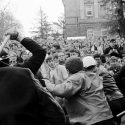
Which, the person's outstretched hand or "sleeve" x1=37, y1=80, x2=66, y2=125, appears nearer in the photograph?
"sleeve" x1=37, y1=80, x2=66, y2=125

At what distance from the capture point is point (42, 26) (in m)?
74.7

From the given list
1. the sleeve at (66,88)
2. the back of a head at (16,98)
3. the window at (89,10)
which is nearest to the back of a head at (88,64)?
the sleeve at (66,88)

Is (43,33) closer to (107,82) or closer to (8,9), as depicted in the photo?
(8,9)

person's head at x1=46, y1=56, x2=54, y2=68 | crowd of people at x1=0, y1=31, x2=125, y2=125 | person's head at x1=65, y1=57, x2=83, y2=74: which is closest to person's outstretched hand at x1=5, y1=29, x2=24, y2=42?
crowd of people at x1=0, y1=31, x2=125, y2=125

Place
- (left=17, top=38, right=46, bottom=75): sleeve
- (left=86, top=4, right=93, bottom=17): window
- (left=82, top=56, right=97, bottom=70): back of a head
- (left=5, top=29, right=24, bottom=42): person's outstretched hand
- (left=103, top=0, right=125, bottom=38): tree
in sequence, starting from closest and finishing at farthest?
1. (left=5, top=29, right=24, bottom=42): person's outstretched hand
2. (left=17, top=38, right=46, bottom=75): sleeve
3. (left=82, top=56, right=97, bottom=70): back of a head
4. (left=103, top=0, right=125, bottom=38): tree
5. (left=86, top=4, right=93, bottom=17): window

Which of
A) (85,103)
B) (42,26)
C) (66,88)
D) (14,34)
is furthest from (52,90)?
(42,26)

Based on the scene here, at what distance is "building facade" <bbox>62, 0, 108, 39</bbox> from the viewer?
56.4m

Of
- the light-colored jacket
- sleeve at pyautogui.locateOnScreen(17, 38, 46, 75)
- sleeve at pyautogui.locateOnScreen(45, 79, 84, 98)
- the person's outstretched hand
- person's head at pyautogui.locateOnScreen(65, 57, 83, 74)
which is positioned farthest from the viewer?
person's head at pyautogui.locateOnScreen(65, 57, 83, 74)

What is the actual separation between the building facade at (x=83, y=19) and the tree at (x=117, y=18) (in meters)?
15.1

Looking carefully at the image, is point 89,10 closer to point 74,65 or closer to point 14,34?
point 74,65

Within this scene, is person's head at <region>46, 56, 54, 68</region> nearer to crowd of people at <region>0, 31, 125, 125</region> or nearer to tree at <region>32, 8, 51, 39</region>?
crowd of people at <region>0, 31, 125, 125</region>

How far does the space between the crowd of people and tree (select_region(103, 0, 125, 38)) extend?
97.9 feet

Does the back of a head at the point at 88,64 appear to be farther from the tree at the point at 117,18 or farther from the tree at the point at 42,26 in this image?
the tree at the point at 42,26

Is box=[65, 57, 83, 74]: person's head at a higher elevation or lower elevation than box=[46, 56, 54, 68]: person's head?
higher
